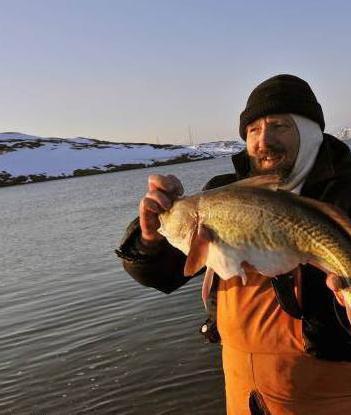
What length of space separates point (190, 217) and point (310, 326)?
1.05 meters

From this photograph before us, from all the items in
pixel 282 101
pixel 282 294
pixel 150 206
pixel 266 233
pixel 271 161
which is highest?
pixel 282 101

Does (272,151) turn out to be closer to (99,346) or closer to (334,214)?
(334,214)

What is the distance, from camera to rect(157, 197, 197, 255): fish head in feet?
13.1

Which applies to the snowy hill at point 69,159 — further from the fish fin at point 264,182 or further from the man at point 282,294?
the fish fin at point 264,182

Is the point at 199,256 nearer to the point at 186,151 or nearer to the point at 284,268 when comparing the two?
the point at 284,268

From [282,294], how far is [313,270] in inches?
12.2

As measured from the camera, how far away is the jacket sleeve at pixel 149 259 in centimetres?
481

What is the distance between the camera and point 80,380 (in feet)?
32.6

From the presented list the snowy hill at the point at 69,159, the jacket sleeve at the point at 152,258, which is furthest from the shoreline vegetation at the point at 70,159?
the jacket sleeve at the point at 152,258

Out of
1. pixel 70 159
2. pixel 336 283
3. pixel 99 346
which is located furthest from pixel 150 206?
pixel 70 159

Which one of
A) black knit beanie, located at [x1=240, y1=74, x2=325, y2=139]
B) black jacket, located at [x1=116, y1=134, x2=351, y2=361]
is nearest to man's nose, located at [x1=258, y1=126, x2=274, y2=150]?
black knit beanie, located at [x1=240, y1=74, x2=325, y2=139]

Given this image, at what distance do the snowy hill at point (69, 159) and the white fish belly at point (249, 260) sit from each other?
83.3 m

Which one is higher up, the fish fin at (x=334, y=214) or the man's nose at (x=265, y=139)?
the man's nose at (x=265, y=139)

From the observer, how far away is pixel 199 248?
386 cm
